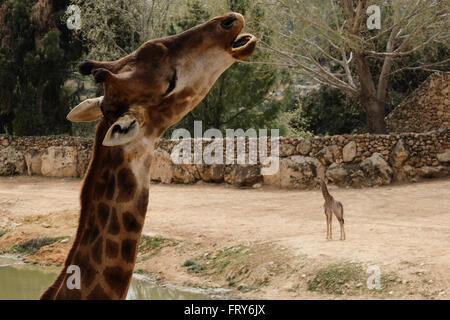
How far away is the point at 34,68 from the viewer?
22234 mm

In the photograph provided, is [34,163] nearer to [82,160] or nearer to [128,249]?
[82,160]

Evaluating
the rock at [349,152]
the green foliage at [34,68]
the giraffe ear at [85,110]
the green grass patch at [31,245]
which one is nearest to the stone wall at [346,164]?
the rock at [349,152]

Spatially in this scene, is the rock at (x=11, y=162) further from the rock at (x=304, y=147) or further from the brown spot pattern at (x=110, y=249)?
the brown spot pattern at (x=110, y=249)

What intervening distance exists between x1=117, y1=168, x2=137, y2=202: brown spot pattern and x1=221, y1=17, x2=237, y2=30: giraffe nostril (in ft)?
2.79

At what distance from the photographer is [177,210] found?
13.6 metres

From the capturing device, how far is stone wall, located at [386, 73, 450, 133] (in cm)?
1973

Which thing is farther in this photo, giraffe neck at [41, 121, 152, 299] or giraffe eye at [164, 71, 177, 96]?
giraffe eye at [164, 71, 177, 96]

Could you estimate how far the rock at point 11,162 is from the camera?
20.6 meters

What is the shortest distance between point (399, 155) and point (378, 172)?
0.70 metres

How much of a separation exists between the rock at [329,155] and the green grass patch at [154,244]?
6.61 m

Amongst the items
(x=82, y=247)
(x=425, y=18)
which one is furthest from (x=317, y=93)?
(x=82, y=247)

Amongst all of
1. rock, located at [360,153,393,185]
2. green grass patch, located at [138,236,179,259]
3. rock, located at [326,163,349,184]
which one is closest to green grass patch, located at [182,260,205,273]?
green grass patch, located at [138,236,179,259]

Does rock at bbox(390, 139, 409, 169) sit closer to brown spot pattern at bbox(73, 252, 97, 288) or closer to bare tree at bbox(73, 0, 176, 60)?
bare tree at bbox(73, 0, 176, 60)

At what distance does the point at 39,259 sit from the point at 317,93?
54.3 feet
